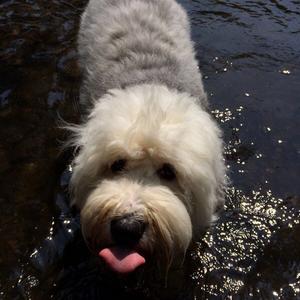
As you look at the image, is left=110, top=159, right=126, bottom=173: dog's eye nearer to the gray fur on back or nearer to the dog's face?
the dog's face

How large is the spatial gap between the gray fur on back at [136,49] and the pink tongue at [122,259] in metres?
2.06

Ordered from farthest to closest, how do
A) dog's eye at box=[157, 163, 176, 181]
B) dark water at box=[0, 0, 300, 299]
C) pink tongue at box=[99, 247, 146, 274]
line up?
dark water at box=[0, 0, 300, 299]
dog's eye at box=[157, 163, 176, 181]
pink tongue at box=[99, 247, 146, 274]

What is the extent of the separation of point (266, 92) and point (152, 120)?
3830 millimetres

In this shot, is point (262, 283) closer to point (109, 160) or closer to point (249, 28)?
point (109, 160)

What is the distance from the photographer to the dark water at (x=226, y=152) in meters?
4.77

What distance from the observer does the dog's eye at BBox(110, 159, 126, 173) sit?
4.21 meters

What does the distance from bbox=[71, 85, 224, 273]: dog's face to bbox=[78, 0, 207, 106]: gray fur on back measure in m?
1.11

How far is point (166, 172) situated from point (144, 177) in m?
0.18

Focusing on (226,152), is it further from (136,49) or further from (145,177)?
(145,177)

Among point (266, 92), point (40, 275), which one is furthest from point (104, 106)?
point (266, 92)

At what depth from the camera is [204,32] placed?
29.3ft

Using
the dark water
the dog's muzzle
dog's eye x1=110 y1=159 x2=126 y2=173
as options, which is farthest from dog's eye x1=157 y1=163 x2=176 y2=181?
the dark water

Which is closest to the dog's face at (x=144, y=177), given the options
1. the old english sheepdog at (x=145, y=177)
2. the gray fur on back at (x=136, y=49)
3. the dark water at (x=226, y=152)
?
the old english sheepdog at (x=145, y=177)

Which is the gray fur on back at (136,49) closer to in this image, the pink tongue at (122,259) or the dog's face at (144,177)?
the dog's face at (144,177)
